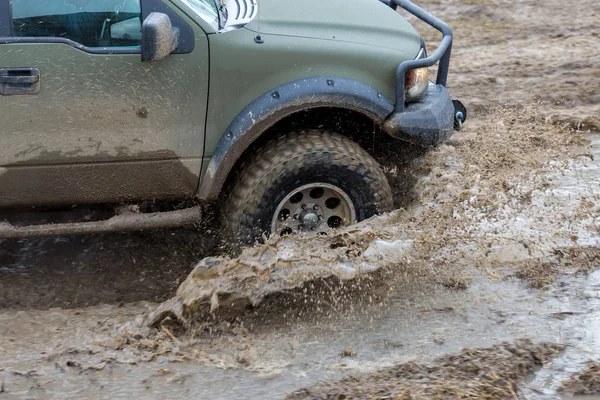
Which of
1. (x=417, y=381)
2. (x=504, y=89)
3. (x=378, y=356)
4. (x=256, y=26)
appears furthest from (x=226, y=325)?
(x=504, y=89)

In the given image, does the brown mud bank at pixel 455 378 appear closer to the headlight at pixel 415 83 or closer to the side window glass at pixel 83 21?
the headlight at pixel 415 83

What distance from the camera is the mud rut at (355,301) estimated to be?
12.4 ft

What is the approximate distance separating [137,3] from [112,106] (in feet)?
1.72

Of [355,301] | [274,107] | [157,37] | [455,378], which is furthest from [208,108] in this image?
[455,378]

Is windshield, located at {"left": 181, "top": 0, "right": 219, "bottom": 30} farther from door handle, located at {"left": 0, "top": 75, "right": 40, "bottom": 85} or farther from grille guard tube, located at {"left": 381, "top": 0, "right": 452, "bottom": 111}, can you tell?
grille guard tube, located at {"left": 381, "top": 0, "right": 452, "bottom": 111}

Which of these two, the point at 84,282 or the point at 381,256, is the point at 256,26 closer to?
the point at 381,256

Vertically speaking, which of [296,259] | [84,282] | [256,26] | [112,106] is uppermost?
[256,26]

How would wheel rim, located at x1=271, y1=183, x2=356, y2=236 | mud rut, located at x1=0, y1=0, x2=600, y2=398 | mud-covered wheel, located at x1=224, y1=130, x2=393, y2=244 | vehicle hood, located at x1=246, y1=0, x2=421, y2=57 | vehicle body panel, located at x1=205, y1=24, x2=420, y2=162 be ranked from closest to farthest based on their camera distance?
1. mud rut, located at x1=0, y1=0, x2=600, y2=398
2. vehicle body panel, located at x1=205, y1=24, x2=420, y2=162
3. vehicle hood, located at x1=246, y1=0, x2=421, y2=57
4. mud-covered wheel, located at x1=224, y1=130, x2=393, y2=244
5. wheel rim, located at x1=271, y1=183, x2=356, y2=236

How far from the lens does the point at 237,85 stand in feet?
13.9

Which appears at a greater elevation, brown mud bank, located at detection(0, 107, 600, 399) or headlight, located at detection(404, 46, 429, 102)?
headlight, located at detection(404, 46, 429, 102)

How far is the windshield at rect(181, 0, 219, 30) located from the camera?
13.8ft

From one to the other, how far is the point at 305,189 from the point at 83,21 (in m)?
1.44

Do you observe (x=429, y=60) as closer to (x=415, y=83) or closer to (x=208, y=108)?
(x=415, y=83)

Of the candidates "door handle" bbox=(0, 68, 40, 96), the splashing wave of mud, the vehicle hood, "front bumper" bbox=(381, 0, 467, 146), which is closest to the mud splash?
the splashing wave of mud
